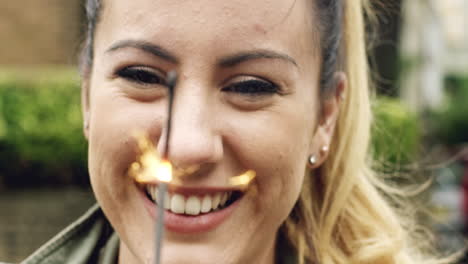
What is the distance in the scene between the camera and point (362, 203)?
2.39m

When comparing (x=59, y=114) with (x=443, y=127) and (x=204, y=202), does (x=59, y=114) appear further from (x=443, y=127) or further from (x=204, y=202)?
(x=443, y=127)

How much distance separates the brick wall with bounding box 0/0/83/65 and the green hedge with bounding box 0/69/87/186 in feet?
5.39

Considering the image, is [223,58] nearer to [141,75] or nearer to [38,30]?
[141,75]

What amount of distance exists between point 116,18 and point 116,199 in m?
0.47

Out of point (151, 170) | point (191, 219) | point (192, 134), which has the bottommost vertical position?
point (191, 219)

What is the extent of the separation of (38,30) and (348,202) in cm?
772

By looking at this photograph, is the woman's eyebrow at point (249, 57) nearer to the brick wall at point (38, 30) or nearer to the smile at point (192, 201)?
the smile at point (192, 201)

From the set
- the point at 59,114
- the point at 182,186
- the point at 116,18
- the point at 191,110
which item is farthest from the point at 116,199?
the point at 59,114

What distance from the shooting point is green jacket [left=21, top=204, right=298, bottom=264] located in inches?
85.5

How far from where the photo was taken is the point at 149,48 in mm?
1649

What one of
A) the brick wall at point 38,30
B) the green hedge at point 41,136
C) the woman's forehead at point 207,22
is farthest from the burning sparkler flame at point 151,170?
the brick wall at point 38,30

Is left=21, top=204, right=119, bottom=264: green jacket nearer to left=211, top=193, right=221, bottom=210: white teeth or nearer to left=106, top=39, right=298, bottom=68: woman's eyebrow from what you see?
left=211, top=193, right=221, bottom=210: white teeth

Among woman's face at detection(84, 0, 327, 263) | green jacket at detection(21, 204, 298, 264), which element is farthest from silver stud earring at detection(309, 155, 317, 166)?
green jacket at detection(21, 204, 298, 264)

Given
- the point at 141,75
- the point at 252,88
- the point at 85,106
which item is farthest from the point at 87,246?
the point at 252,88
